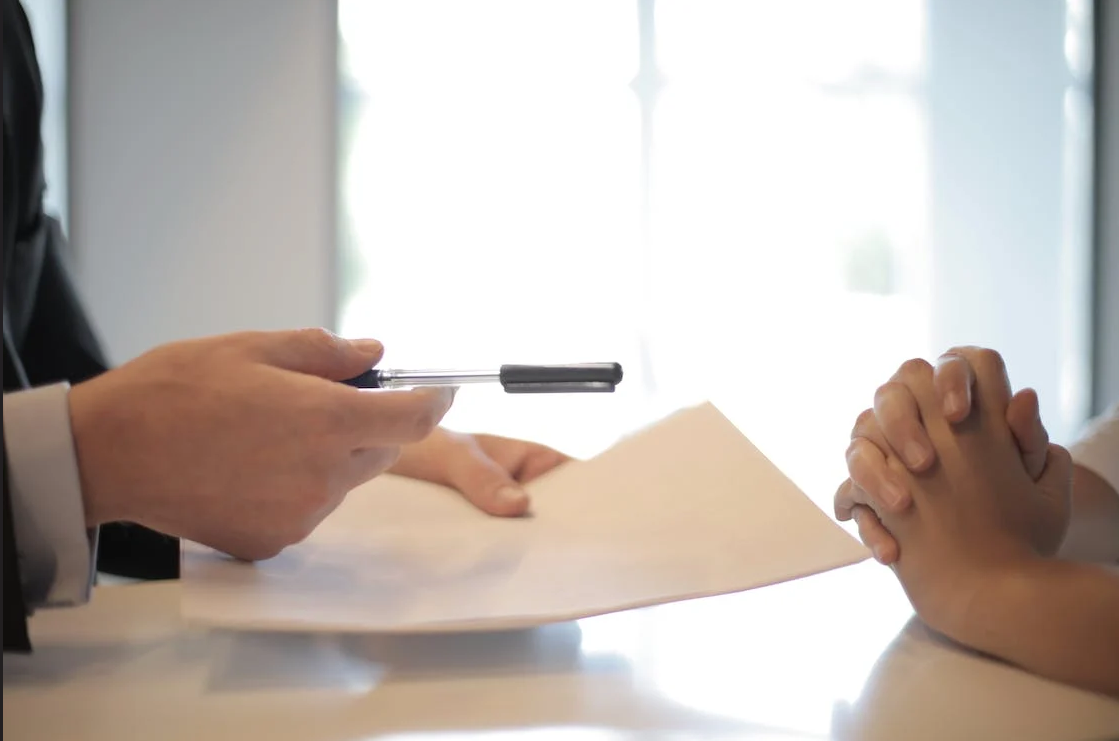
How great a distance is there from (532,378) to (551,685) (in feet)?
0.53

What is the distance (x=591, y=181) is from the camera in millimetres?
2127

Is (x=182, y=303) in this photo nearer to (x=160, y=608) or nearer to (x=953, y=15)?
(x=160, y=608)

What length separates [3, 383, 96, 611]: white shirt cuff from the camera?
0.32m

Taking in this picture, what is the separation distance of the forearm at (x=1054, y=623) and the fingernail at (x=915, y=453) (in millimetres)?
56

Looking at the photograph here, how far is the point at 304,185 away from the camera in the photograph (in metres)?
2.02

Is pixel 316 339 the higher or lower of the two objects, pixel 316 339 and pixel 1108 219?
the lower

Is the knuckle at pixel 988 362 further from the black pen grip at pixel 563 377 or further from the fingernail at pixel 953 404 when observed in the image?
the black pen grip at pixel 563 377

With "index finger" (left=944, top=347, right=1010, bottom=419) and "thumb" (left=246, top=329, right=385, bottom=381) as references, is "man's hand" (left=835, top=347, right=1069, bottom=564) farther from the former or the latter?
"thumb" (left=246, top=329, right=385, bottom=381)

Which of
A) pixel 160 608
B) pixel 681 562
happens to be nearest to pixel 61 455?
→ pixel 160 608

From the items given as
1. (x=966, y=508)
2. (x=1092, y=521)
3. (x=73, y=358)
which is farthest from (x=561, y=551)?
(x=73, y=358)

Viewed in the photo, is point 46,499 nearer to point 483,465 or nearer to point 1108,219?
point 483,465

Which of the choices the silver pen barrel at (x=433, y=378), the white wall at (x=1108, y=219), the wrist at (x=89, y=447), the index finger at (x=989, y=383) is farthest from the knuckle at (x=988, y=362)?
the white wall at (x=1108, y=219)

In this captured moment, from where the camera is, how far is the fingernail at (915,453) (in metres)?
0.36

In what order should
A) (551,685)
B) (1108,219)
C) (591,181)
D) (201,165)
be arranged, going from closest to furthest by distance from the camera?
(551,685) → (201,165) → (591,181) → (1108,219)
